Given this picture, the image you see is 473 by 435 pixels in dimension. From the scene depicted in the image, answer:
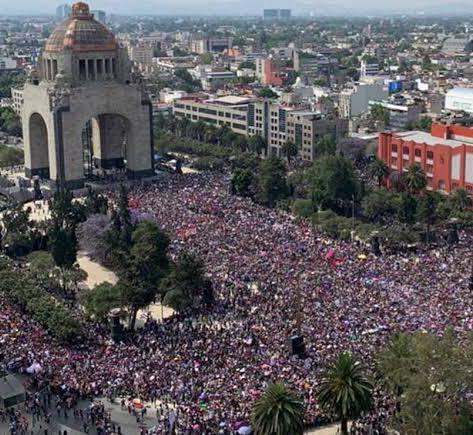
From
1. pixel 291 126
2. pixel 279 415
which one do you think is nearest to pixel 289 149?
pixel 291 126

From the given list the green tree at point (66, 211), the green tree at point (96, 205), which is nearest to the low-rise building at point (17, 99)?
the green tree at point (96, 205)

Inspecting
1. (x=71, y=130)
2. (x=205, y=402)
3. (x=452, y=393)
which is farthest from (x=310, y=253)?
(x=71, y=130)

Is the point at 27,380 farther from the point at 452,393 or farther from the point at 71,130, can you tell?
the point at 71,130

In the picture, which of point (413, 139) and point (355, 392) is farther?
point (413, 139)

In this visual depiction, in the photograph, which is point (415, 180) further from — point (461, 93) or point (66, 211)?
point (461, 93)

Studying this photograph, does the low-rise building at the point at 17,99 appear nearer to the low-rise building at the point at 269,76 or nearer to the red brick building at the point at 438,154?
the low-rise building at the point at 269,76
